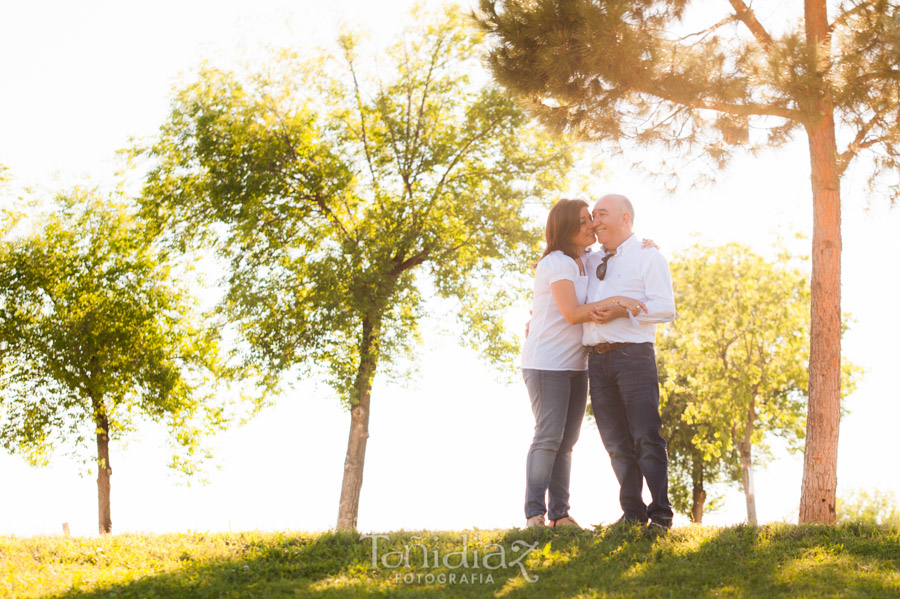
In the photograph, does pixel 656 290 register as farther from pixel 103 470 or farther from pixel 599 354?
pixel 103 470

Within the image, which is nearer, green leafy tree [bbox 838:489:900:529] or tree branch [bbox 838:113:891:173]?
tree branch [bbox 838:113:891:173]

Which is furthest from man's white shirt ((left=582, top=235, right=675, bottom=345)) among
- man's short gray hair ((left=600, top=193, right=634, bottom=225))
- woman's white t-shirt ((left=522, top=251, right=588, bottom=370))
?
man's short gray hair ((left=600, top=193, right=634, bottom=225))

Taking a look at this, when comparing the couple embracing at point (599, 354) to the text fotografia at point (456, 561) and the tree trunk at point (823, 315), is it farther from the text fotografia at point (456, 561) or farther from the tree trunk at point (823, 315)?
the tree trunk at point (823, 315)

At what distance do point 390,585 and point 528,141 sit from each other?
45.6ft

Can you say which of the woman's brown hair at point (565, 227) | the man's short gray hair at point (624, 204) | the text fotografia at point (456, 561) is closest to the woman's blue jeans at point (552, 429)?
the text fotografia at point (456, 561)

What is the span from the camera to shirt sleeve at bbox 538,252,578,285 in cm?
643

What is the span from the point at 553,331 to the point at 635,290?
2.60ft

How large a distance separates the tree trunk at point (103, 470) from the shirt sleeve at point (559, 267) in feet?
59.9

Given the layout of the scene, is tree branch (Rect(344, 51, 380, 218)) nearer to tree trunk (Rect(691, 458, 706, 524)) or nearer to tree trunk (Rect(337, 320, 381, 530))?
tree trunk (Rect(337, 320, 381, 530))

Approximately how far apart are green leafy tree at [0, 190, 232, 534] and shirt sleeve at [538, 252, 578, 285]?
1592 cm

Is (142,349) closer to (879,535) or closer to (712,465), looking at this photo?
(879,535)

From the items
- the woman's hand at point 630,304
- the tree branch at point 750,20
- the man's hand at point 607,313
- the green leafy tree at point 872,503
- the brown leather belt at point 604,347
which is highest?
the tree branch at point 750,20

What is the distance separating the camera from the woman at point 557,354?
6.50 m

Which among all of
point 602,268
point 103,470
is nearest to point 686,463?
point 103,470
